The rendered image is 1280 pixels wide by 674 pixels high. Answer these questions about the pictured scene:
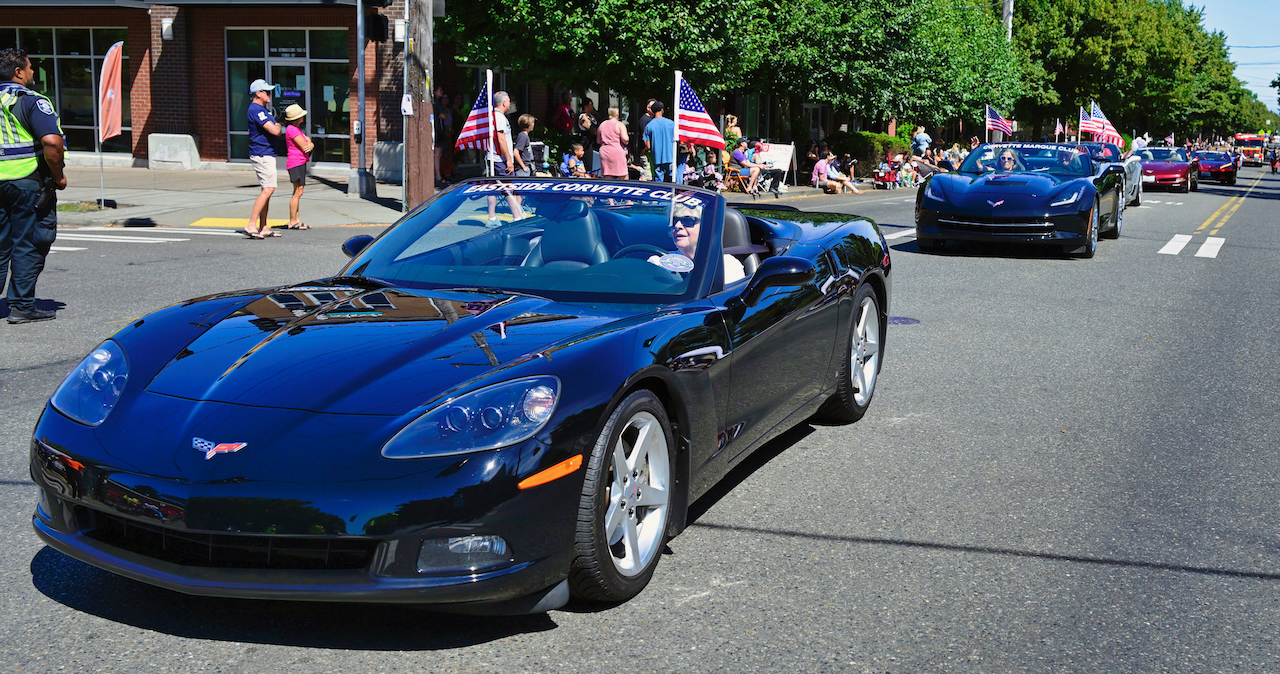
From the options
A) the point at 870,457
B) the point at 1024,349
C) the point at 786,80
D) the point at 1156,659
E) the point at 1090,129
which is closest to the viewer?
the point at 1156,659

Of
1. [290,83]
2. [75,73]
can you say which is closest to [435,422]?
[290,83]

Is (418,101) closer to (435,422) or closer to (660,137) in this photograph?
(660,137)

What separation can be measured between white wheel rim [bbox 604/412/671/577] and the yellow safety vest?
592cm

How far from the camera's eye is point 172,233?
48.6 ft

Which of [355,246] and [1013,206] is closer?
[355,246]

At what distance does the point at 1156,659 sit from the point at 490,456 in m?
1.90

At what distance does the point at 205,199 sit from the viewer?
63.0 feet

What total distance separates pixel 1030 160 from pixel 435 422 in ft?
43.6

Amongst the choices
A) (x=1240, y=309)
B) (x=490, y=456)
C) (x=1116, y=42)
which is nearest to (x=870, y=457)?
(x=490, y=456)

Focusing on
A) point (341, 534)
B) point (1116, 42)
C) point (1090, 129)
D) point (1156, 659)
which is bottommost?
point (1156, 659)

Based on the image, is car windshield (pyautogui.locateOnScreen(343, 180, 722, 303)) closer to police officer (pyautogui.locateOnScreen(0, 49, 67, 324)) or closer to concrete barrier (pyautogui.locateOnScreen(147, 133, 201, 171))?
police officer (pyautogui.locateOnScreen(0, 49, 67, 324))

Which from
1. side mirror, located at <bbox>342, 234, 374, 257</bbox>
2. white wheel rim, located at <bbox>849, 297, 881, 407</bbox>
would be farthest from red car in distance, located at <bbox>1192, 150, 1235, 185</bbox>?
side mirror, located at <bbox>342, 234, 374, 257</bbox>

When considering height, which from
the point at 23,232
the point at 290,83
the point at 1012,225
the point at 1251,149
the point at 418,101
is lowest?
the point at 1012,225

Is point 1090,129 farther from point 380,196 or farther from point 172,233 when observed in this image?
point 172,233
